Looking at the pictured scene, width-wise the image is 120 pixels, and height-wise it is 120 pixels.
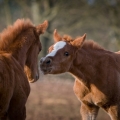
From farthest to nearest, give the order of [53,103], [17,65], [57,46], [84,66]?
1. [53,103]
2. [84,66]
3. [57,46]
4. [17,65]

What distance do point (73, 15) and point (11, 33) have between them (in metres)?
12.0

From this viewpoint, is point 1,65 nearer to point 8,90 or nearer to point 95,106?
point 8,90

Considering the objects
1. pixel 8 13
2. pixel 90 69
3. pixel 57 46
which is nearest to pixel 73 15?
pixel 8 13

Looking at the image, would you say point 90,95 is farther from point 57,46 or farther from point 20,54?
point 20,54

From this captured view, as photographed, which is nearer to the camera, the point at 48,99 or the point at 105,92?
the point at 105,92

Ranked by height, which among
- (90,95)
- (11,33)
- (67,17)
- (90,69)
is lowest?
(67,17)

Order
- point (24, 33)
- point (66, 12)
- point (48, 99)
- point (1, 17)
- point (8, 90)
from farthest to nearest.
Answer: point (1, 17), point (66, 12), point (48, 99), point (24, 33), point (8, 90)

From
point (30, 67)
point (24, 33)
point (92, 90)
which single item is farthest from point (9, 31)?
point (92, 90)

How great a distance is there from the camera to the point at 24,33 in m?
6.18

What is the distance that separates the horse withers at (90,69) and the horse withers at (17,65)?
0.35 metres

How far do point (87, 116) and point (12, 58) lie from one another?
1.78 meters

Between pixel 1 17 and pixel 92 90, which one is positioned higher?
pixel 92 90

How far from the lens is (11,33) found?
19.6ft

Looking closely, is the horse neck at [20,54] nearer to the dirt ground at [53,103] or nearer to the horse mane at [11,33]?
the horse mane at [11,33]
